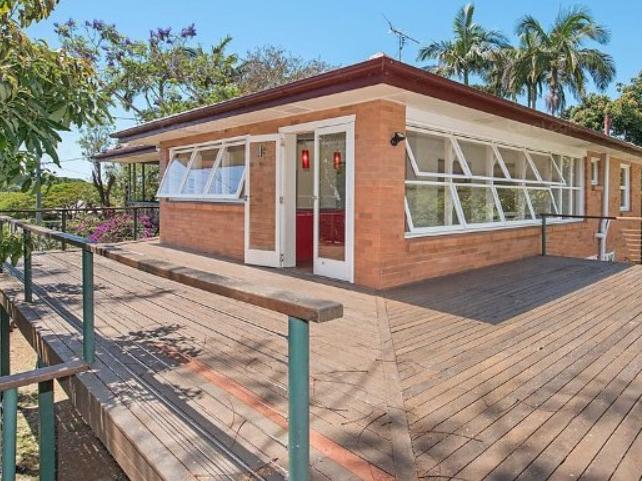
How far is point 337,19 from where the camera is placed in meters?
18.1

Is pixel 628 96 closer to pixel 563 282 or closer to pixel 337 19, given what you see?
pixel 337 19

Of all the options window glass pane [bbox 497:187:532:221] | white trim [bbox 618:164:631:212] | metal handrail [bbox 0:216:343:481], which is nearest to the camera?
metal handrail [bbox 0:216:343:481]

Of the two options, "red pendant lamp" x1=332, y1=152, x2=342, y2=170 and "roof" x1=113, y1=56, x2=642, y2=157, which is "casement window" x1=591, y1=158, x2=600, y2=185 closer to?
"roof" x1=113, y1=56, x2=642, y2=157

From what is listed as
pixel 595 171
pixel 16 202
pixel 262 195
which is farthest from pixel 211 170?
pixel 16 202

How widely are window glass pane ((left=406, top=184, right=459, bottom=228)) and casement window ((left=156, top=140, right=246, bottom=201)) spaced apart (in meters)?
2.98

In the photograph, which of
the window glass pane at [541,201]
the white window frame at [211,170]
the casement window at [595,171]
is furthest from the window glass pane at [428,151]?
the casement window at [595,171]

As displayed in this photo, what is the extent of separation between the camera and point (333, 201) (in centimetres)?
648

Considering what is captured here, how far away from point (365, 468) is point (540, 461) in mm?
774

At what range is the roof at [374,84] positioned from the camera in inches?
190

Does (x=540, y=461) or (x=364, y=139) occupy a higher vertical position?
(x=364, y=139)

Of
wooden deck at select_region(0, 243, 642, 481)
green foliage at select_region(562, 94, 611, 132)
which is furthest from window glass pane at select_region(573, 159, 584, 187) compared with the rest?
green foliage at select_region(562, 94, 611, 132)

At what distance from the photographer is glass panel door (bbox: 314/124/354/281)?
616 cm

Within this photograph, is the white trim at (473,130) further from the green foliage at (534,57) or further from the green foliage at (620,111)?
the green foliage at (620,111)

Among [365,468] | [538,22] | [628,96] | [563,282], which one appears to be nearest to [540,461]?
[365,468]
